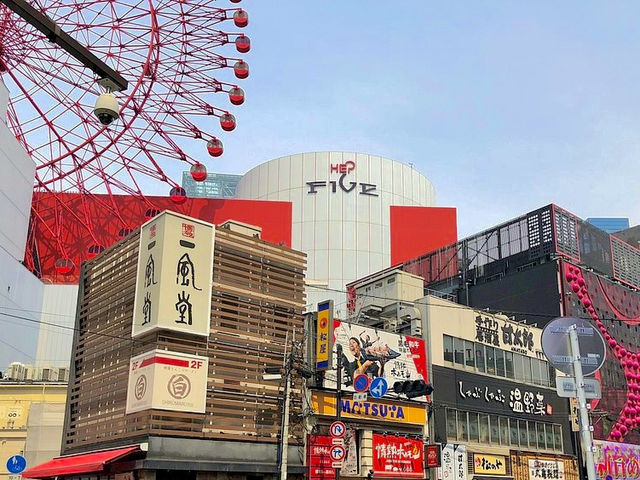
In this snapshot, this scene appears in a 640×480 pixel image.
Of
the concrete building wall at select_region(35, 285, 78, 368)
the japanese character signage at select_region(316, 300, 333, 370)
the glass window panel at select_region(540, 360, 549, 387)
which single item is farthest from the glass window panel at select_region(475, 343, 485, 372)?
the concrete building wall at select_region(35, 285, 78, 368)

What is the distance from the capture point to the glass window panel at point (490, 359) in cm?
3722

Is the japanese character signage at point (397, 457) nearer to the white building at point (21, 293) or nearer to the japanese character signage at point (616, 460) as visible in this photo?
the japanese character signage at point (616, 460)

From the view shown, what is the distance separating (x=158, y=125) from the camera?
50.7 meters

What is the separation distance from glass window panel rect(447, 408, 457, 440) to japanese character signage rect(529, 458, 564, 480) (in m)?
6.33

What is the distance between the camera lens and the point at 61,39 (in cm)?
991

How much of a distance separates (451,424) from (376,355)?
19.1 ft

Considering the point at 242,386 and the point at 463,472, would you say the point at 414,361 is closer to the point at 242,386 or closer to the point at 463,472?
the point at 463,472

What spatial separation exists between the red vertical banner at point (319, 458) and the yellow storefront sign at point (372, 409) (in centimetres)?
107

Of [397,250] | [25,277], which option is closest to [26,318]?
[25,277]

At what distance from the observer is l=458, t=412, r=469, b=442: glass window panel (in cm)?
3403

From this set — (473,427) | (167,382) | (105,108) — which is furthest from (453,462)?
(105,108)

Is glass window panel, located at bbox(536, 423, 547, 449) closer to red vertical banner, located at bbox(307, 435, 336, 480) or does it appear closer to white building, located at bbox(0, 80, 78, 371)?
red vertical banner, located at bbox(307, 435, 336, 480)

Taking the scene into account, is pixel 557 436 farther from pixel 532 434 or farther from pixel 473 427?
pixel 473 427

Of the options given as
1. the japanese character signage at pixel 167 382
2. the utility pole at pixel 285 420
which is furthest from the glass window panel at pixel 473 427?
the japanese character signage at pixel 167 382
